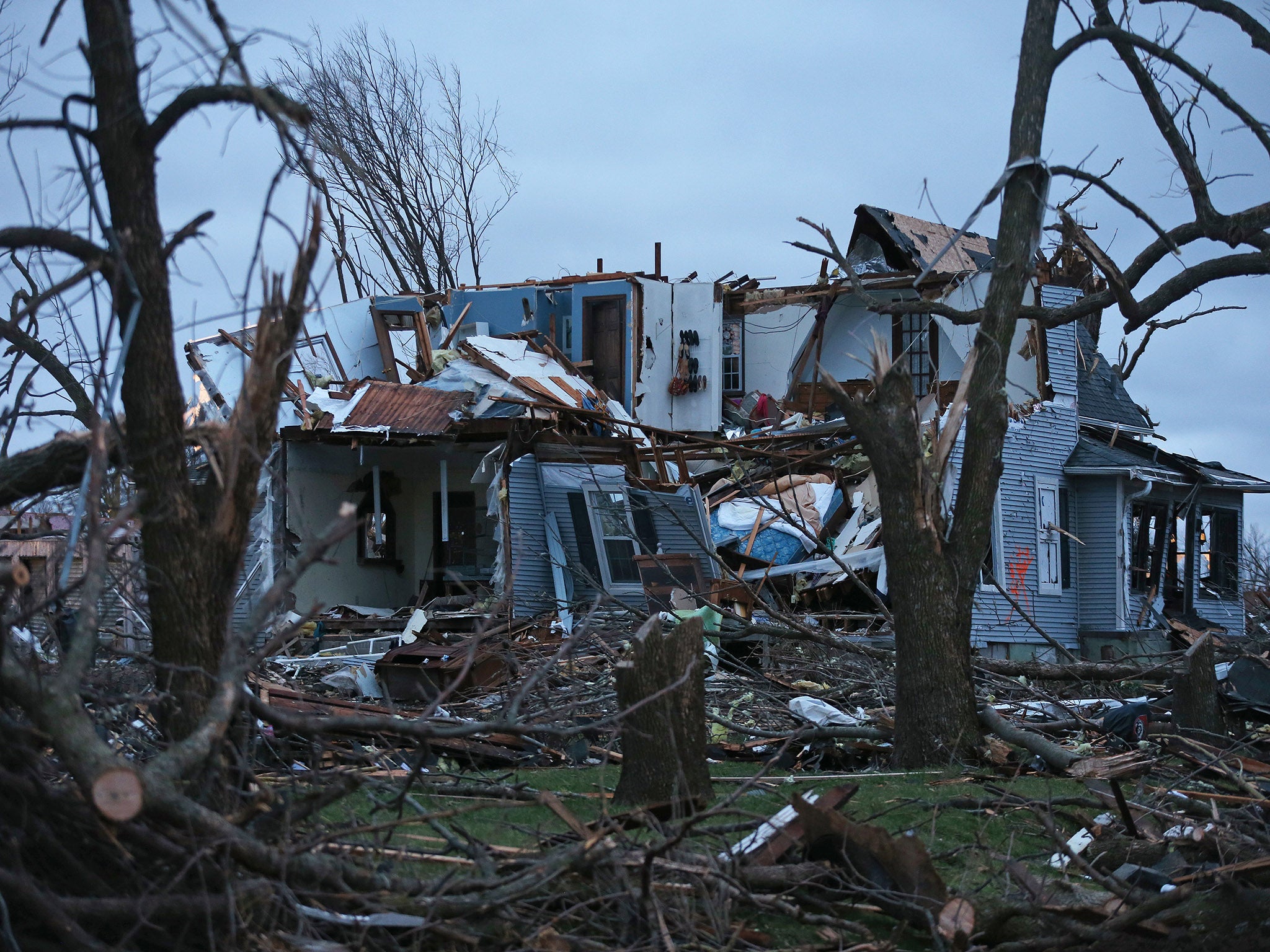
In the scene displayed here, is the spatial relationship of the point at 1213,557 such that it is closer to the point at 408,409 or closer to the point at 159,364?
the point at 408,409

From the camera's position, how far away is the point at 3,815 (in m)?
3.16

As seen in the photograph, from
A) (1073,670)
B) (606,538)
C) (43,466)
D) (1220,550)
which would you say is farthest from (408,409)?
(1220,550)

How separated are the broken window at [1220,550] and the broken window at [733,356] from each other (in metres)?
8.82

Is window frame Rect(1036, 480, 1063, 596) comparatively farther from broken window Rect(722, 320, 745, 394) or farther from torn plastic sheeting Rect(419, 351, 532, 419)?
torn plastic sheeting Rect(419, 351, 532, 419)

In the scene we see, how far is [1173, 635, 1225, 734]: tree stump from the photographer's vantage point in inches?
300

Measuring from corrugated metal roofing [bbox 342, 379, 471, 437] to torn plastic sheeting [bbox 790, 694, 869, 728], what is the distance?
8596 millimetres

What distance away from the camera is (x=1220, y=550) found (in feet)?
71.9

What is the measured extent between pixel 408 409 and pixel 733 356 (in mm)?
8907

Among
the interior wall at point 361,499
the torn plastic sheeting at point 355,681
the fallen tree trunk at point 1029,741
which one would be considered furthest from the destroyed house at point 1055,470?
the fallen tree trunk at point 1029,741

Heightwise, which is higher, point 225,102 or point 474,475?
point 225,102

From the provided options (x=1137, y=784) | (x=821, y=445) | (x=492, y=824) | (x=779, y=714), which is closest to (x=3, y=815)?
(x=492, y=824)

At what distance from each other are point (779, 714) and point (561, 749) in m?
1.90

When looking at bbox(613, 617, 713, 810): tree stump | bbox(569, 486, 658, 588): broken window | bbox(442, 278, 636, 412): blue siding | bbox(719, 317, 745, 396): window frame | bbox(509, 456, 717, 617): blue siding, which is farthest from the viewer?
bbox(719, 317, 745, 396): window frame

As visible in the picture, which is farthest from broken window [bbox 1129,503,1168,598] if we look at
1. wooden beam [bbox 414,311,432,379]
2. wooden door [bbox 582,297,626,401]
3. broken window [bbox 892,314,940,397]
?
wooden beam [bbox 414,311,432,379]
